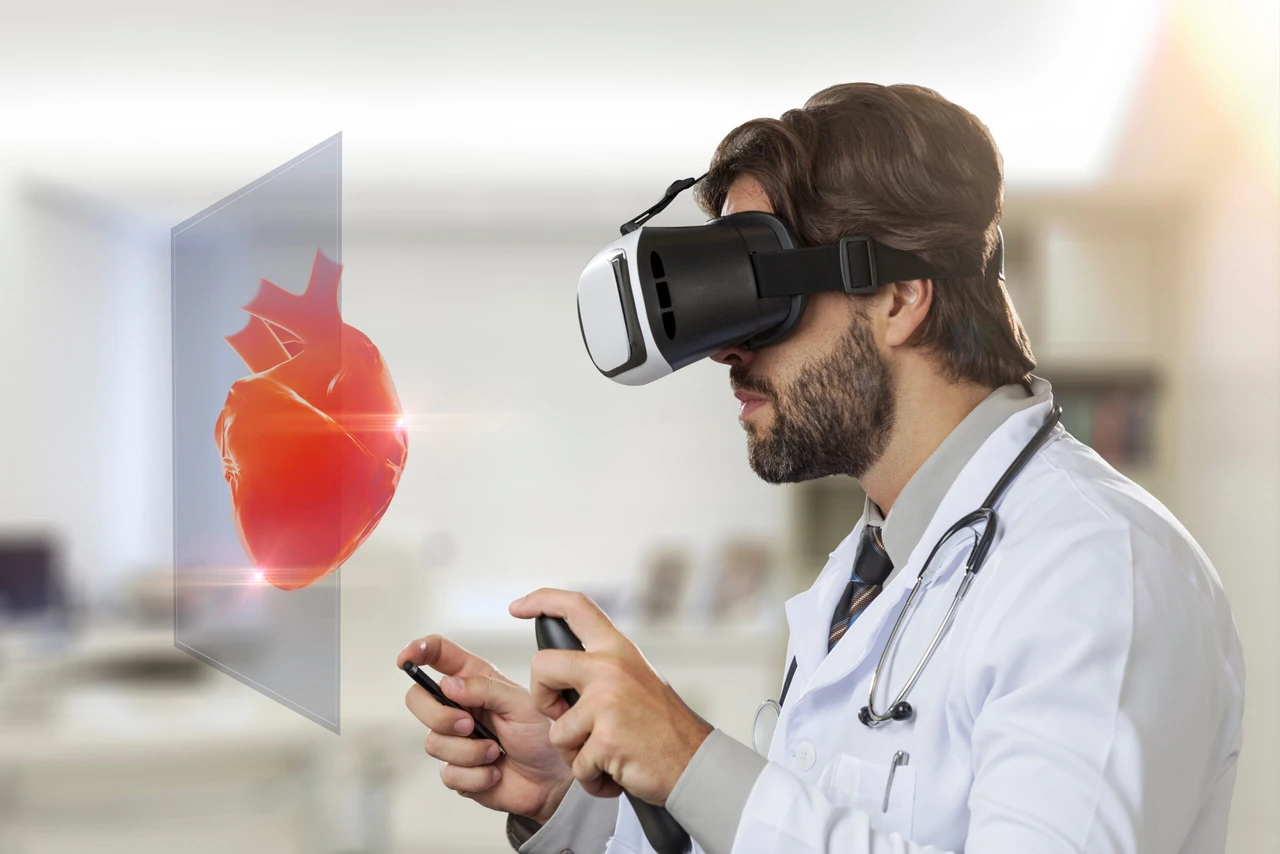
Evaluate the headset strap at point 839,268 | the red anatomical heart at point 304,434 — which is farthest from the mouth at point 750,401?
the red anatomical heart at point 304,434

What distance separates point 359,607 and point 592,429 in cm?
133

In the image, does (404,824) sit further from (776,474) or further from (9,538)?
(776,474)

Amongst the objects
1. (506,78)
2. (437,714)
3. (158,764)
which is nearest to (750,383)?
(437,714)

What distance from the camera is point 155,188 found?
3121mm

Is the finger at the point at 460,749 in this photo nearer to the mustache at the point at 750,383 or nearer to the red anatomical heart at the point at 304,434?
the red anatomical heart at the point at 304,434

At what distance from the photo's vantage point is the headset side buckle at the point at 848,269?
991 millimetres

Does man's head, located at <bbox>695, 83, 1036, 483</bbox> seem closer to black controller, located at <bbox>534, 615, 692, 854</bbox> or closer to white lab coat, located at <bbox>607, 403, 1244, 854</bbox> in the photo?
white lab coat, located at <bbox>607, 403, 1244, 854</bbox>

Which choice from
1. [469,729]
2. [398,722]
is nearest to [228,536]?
[469,729]

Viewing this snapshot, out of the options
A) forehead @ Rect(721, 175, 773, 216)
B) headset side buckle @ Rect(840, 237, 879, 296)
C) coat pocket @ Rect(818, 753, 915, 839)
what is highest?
forehead @ Rect(721, 175, 773, 216)

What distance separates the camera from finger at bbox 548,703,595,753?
31.7 inches

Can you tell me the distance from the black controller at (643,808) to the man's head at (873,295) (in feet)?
0.95

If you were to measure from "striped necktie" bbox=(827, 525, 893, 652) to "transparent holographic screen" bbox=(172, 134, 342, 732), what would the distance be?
54cm

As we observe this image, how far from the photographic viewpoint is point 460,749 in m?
1.10

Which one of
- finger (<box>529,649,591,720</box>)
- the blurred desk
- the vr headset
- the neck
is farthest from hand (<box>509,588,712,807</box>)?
the blurred desk
